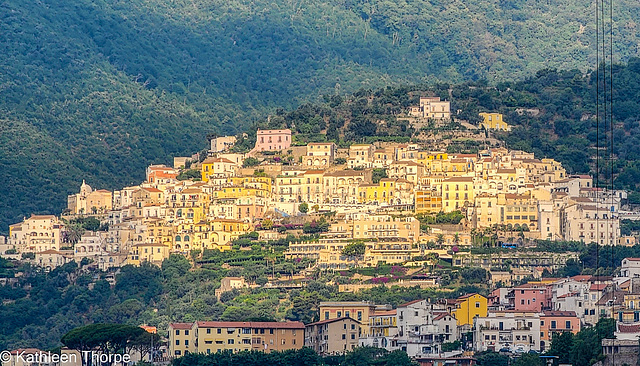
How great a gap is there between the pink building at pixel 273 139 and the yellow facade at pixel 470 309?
924 inches

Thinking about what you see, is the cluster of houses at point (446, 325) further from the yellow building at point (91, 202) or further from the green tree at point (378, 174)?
the yellow building at point (91, 202)

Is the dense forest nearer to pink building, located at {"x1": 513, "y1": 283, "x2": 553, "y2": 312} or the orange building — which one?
pink building, located at {"x1": 513, "y1": 283, "x2": 553, "y2": 312}

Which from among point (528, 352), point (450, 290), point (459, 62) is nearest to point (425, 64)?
point (459, 62)

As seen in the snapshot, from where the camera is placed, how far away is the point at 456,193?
81.1 m

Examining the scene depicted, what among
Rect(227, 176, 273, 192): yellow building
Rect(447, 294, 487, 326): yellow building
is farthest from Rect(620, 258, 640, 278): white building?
Rect(227, 176, 273, 192): yellow building

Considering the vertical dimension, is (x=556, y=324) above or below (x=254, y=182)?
below

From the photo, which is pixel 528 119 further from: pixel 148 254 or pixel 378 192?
pixel 148 254

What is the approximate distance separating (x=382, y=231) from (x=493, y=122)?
15197 millimetres

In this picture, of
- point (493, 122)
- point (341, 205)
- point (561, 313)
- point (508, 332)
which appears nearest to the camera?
point (508, 332)

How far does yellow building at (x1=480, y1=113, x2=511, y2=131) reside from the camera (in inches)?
3610

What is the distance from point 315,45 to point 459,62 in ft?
27.9

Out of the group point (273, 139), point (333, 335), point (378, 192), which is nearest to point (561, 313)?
point (333, 335)

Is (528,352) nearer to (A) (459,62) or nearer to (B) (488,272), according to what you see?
(B) (488,272)

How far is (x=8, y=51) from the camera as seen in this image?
113312 mm
